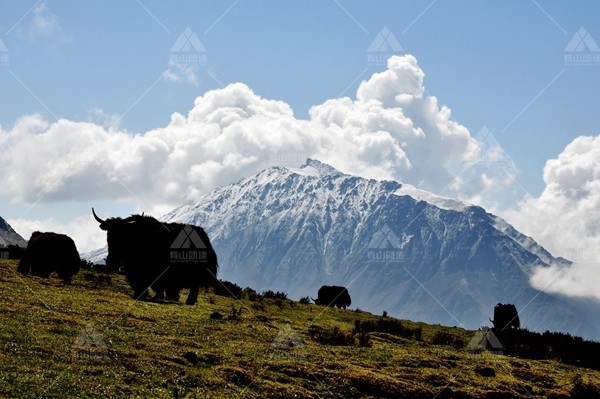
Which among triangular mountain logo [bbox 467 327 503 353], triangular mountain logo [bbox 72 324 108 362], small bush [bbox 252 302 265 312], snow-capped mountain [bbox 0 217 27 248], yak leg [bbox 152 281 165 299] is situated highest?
snow-capped mountain [bbox 0 217 27 248]

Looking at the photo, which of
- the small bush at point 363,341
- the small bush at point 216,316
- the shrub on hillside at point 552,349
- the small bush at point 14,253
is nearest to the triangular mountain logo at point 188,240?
the small bush at point 216,316

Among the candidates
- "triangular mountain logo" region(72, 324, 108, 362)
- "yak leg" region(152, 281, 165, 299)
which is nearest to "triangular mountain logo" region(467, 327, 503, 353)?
"yak leg" region(152, 281, 165, 299)

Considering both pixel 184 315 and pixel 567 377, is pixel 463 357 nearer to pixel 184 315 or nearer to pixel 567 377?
pixel 567 377

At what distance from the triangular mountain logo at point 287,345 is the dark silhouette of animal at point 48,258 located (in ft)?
34.7

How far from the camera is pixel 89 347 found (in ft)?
38.6

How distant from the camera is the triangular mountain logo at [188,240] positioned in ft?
71.3

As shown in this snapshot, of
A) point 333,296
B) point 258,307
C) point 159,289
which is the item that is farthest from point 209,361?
point 333,296

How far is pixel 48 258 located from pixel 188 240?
634 cm

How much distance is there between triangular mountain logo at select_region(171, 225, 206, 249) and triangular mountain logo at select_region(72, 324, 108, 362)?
342 inches

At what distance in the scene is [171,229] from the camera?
22.3 metres

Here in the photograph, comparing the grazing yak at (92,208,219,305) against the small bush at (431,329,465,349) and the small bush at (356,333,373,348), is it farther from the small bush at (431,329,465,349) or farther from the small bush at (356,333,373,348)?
the small bush at (431,329,465,349)

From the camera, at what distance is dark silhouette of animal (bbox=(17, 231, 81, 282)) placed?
938 inches

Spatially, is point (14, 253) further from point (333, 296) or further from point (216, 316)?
point (333, 296)

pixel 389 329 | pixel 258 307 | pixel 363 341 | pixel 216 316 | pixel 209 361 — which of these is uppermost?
pixel 389 329
